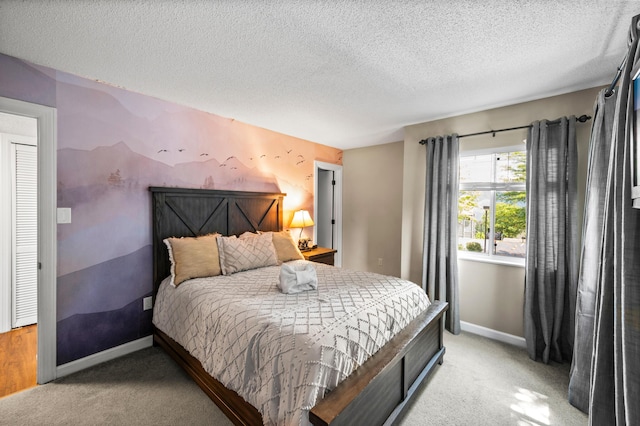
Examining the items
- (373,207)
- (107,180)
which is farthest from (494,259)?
(107,180)

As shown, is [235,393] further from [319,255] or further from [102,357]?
[319,255]

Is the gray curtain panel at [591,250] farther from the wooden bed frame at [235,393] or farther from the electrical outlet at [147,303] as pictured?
the electrical outlet at [147,303]

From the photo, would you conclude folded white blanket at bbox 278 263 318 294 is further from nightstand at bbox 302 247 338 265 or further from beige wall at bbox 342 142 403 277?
beige wall at bbox 342 142 403 277

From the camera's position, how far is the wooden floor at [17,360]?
2.15 meters

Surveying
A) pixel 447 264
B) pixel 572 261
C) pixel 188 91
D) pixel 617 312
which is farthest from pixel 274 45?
pixel 572 261

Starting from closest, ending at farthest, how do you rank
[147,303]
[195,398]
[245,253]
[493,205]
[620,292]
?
[620,292] < [195,398] < [147,303] < [245,253] < [493,205]

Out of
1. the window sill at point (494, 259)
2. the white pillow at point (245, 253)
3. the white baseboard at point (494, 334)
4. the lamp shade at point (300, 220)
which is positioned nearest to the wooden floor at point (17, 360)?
the white pillow at point (245, 253)

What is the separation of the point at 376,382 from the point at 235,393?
2.88ft

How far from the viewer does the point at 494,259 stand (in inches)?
124

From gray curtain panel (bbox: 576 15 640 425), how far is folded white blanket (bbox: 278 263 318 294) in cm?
168

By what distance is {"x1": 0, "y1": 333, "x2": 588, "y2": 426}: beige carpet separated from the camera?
6.04 feet

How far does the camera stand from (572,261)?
248 cm

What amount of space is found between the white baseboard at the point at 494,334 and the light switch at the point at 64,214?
13.3ft

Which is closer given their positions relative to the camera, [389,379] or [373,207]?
[389,379]
